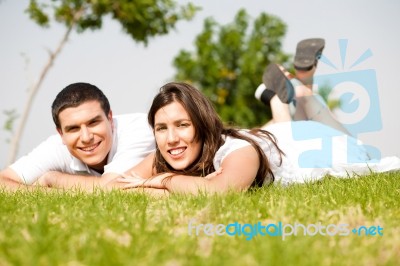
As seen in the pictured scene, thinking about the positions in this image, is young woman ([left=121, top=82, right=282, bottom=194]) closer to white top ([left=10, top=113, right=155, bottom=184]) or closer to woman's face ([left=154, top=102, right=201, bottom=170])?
woman's face ([left=154, top=102, right=201, bottom=170])

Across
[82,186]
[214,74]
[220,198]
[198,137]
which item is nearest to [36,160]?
[82,186]

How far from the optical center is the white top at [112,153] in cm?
567

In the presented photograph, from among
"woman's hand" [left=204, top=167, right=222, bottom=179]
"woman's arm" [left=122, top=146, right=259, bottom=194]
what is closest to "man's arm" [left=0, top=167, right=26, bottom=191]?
"woman's arm" [left=122, top=146, right=259, bottom=194]

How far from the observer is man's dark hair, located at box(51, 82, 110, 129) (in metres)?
5.62

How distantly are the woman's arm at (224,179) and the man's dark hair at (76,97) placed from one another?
147 cm

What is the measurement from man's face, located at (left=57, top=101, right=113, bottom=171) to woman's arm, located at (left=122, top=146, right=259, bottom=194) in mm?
1207

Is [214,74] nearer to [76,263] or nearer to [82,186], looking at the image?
[82,186]

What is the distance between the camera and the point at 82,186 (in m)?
5.05

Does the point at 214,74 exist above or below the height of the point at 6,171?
above

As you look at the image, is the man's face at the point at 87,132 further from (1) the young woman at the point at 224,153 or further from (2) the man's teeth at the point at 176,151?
(2) the man's teeth at the point at 176,151

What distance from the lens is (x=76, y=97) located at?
5641 millimetres

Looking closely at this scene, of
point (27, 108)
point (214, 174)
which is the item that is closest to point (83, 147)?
point (214, 174)

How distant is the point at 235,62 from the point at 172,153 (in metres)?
26.3

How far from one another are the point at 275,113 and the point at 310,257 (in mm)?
5922
